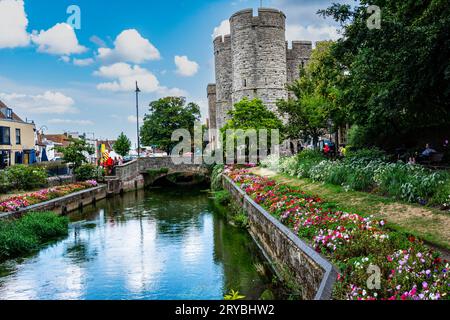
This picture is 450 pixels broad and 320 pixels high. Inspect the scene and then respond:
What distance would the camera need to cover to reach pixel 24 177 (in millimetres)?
22016

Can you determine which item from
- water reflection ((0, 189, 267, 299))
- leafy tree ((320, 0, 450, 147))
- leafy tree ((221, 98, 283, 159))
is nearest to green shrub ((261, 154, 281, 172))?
leafy tree ((221, 98, 283, 159))

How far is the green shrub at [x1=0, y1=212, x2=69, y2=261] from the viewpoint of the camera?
1230cm

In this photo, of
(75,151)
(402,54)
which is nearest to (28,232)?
(402,54)

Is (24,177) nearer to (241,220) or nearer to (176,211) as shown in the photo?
(176,211)

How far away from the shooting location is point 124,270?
11211 mm

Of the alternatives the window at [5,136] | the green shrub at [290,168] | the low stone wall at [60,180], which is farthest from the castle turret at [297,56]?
the window at [5,136]

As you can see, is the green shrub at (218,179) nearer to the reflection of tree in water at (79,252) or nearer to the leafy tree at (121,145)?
the reflection of tree in water at (79,252)

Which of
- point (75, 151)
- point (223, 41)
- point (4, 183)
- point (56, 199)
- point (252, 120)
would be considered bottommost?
point (56, 199)

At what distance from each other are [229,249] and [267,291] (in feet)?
15.7

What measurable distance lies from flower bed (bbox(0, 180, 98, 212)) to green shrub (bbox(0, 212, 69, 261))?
0.84 meters

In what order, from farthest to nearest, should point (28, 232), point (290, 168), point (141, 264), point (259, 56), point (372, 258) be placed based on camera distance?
1. point (259, 56)
2. point (290, 168)
3. point (28, 232)
4. point (141, 264)
5. point (372, 258)

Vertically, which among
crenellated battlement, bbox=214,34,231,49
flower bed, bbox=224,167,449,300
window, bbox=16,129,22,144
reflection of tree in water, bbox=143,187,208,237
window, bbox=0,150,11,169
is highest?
crenellated battlement, bbox=214,34,231,49

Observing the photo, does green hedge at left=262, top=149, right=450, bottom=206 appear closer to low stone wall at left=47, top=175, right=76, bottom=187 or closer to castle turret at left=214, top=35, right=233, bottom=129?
low stone wall at left=47, top=175, right=76, bottom=187

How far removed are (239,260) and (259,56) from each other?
3364 centimetres
